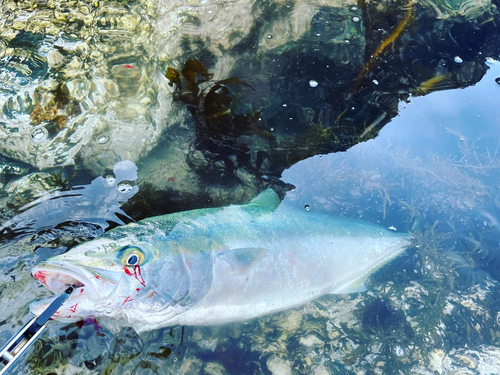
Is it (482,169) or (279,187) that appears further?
(482,169)

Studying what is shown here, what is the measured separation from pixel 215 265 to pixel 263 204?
714mm

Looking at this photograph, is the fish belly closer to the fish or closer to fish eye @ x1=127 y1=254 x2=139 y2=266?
the fish

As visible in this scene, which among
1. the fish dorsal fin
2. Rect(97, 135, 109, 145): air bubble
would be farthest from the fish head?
Rect(97, 135, 109, 145): air bubble

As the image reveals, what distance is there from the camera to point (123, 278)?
1911 mm

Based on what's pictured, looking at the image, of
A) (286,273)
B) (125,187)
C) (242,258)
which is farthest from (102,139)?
(286,273)

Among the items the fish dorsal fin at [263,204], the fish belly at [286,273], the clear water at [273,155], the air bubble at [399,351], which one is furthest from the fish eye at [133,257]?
the air bubble at [399,351]

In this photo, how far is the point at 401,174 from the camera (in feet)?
12.0

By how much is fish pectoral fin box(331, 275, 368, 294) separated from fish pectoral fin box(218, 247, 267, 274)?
95 centimetres

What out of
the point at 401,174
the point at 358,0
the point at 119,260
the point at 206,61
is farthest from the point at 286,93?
the point at 119,260

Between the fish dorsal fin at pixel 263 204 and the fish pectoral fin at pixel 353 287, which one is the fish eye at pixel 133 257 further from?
the fish pectoral fin at pixel 353 287

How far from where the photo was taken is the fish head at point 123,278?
1.80m

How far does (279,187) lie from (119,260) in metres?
1.77

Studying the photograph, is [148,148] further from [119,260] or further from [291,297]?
[291,297]

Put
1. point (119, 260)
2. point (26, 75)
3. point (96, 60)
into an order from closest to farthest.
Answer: point (119, 260), point (26, 75), point (96, 60)
